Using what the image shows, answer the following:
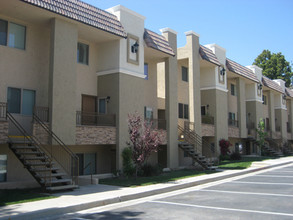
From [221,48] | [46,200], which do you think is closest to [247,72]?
[221,48]

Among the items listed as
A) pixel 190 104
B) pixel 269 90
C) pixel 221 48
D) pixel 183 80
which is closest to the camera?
pixel 190 104

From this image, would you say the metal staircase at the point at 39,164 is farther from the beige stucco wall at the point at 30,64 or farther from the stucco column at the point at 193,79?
the stucco column at the point at 193,79

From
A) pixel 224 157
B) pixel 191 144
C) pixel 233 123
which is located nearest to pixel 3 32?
pixel 191 144

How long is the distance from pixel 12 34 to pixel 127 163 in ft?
29.3

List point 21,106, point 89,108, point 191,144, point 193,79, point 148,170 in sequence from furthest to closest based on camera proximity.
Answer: point 193,79 → point 191,144 → point 89,108 → point 148,170 → point 21,106

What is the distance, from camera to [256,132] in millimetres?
36469

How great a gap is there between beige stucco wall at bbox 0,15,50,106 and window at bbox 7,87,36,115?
20 cm

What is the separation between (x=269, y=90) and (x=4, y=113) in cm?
3497

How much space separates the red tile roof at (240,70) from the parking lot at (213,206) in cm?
1836

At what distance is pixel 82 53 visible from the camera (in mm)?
19531

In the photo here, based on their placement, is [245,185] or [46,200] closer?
[46,200]

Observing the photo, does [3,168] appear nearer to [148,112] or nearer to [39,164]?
[39,164]

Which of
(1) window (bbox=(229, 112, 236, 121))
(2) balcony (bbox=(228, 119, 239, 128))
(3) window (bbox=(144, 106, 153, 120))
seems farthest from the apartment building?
(1) window (bbox=(229, 112, 236, 121))

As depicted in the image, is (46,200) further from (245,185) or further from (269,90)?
(269,90)
